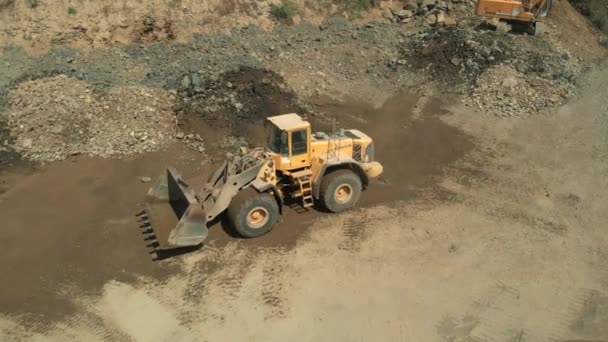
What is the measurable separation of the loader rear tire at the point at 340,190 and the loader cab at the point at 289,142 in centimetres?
62

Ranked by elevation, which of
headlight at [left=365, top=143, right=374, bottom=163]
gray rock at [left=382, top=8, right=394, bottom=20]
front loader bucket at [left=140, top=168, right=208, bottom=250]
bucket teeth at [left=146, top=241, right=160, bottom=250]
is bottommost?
bucket teeth at [left=146, top=241, right=160, bottom=250]

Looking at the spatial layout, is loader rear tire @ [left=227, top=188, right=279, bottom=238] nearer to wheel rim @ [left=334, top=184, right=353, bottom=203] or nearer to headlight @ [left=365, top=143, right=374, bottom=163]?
wheel rim @ [left=334, top=184, right=353, bottom=203]

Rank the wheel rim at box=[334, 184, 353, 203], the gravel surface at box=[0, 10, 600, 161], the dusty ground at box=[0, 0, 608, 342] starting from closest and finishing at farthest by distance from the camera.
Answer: the dusty ground at box=[0, 0, 608, 342], the wheel rim at box=[334, 184, 353, 203], the gravel surface at box=[0, 10, 600, 161]

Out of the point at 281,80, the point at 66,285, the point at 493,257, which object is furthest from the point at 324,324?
the point at 281,80

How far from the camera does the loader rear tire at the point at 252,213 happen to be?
10211 mm

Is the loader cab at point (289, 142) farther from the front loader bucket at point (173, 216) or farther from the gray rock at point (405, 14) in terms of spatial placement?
the gray rock at point (405, 14)

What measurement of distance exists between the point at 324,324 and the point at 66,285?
465 cm

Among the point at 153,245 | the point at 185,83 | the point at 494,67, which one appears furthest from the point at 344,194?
the point at 494,67

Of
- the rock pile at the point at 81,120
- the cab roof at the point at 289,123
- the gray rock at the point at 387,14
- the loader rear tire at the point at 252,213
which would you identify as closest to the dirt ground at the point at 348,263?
the loader rear tire at the point at 252,213

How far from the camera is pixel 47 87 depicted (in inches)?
560

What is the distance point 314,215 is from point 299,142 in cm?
170

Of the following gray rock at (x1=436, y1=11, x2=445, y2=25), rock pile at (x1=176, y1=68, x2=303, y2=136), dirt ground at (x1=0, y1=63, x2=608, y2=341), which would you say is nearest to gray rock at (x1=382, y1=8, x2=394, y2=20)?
gray rock at (x1=436, y1=11, x2=445, y2=25)

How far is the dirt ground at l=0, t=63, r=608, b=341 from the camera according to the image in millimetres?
8812

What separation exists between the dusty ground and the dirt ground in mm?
37
